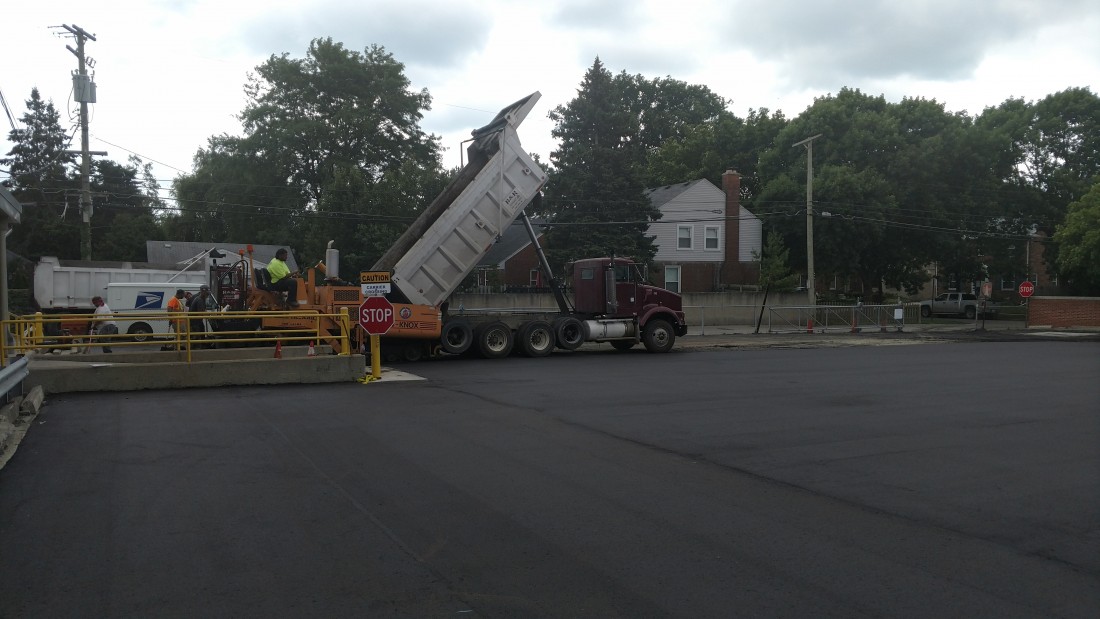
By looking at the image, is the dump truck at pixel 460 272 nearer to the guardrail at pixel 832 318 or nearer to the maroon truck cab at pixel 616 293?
the maroon truck cab at pixel 616 293

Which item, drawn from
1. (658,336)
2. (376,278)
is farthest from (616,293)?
(376,278)

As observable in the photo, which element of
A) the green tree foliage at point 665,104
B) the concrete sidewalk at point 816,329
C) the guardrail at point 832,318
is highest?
the green tree foliage at point 665,104

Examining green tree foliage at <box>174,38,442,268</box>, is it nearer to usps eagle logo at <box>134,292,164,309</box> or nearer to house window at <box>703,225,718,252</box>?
house window at <box>703,225,718,252</box>

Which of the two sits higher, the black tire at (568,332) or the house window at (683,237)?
the house window at (683,237)

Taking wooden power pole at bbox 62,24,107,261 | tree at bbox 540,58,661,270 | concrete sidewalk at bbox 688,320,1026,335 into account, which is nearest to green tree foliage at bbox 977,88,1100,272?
concrete sidewalk at bbox 688,320,1026,335

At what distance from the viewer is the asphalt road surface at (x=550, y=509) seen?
4480 mm

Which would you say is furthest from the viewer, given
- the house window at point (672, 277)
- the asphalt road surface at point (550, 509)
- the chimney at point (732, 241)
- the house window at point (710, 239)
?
the house window at point (710, 239)

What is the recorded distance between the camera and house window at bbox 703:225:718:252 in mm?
45500

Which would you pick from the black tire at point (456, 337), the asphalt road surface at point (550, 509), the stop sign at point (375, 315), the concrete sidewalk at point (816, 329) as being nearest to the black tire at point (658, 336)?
the black tire at point (456, 337)

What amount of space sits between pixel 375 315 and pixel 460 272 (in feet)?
15.0

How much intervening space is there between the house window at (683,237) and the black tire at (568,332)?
24.8 m

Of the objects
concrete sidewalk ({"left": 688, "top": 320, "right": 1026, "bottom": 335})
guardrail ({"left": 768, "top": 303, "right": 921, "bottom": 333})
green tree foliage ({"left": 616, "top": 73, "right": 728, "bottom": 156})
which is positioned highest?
green tree foliage ({"left": 616, "top": 73, "right": 728, "bottom": 156})

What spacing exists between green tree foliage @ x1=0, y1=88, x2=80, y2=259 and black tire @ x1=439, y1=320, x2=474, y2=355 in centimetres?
3808

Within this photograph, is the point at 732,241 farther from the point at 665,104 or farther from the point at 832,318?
the point at 665,104
